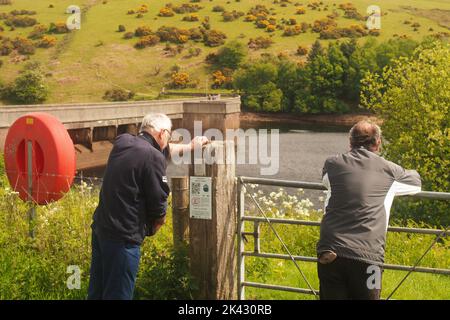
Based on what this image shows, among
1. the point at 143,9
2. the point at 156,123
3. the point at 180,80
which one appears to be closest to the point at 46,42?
the point at 180,80

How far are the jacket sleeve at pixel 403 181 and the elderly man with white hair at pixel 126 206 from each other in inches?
77.3

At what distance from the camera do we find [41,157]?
9672 mm

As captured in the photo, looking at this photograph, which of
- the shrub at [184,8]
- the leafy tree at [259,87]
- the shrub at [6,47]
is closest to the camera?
the leafy tree at [259,87]

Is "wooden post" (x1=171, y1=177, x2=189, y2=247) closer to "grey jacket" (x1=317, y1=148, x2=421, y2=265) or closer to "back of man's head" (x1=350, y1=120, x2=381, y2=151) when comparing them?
"grey jacket" (x1=317, y1=148, x2=421, y2=265)

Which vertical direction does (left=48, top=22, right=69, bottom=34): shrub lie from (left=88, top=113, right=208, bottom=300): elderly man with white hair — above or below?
below

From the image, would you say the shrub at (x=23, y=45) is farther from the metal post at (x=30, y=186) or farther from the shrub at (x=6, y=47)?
the metal post at (x=30, y=186)

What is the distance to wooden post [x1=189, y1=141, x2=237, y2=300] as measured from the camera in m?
6.57

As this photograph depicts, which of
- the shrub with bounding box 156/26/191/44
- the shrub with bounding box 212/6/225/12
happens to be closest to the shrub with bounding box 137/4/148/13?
the shrub with bounding box 156/26/191/44

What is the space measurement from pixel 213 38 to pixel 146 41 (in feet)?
44.9

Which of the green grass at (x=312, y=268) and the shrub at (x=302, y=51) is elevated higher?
the green grass at (x=312, y=268)

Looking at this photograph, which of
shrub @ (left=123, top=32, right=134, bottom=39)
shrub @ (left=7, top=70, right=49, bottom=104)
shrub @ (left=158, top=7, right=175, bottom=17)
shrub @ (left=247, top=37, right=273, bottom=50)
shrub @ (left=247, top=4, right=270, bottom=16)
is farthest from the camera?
shrub @ (left=247, top=4, right=270, bottom=16)

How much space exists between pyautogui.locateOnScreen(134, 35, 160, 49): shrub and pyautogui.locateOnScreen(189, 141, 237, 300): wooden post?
422 ft

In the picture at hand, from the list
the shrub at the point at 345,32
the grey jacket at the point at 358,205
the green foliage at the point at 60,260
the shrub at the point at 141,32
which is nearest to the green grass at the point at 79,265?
the green foliage at the point at 60,260

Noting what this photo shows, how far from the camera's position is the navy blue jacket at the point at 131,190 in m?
5.65
